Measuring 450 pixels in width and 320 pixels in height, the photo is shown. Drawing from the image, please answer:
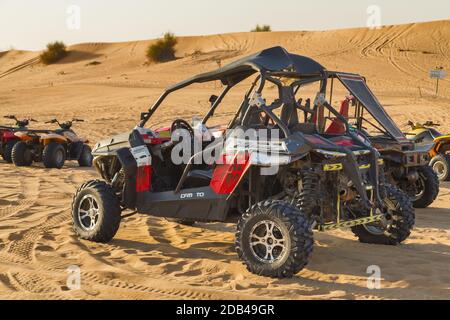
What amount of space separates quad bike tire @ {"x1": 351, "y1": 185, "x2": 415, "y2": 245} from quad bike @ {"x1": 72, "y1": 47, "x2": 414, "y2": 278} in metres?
0.01

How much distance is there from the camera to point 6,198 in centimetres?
999

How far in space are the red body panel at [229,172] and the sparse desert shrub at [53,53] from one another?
55.0m

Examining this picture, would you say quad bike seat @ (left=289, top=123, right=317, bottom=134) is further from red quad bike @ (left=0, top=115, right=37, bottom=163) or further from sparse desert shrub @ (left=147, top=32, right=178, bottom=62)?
sparse desert shrub @ (left=147, top=32, right=178, bottom=62)

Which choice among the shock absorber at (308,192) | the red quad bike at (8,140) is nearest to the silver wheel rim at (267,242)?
the shock absorber at (308,192)

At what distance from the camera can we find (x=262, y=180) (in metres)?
6.36

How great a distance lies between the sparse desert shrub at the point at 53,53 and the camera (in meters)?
58.8

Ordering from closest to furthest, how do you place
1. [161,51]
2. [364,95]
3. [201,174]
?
[201,174]
[364,95]
[161,51]

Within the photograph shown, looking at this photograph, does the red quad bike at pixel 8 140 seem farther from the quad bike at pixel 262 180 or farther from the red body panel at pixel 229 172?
the red body panel at pixel 229 172

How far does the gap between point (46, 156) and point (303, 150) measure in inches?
381

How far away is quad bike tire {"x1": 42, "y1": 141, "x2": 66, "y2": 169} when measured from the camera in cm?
1448

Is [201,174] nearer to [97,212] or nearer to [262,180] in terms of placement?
[262,180]

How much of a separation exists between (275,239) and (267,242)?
86 mm

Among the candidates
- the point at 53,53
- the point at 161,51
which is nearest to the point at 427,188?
the point at 161,51
